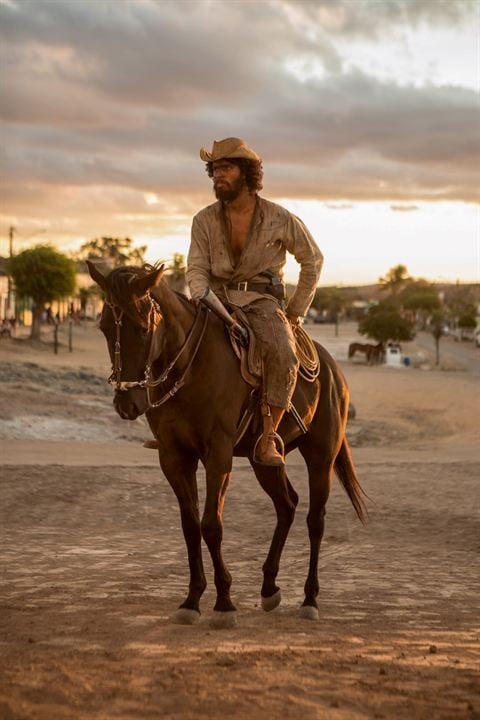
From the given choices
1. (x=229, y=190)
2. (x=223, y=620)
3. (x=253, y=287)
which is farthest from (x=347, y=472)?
(x=229, y=190)

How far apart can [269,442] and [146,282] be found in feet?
Answer: 5.38

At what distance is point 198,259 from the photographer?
7105mm

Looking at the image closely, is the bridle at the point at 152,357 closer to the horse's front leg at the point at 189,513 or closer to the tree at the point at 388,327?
the horse's front leg at the point at 189,513

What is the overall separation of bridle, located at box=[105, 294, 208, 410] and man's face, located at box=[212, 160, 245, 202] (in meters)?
0.91

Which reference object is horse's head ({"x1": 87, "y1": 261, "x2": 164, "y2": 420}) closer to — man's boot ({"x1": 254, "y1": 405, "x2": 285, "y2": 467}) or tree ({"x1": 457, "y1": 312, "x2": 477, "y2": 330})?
man's boot ({"x1": 254, "y1": 405, "x2": 285, "y2": 467})

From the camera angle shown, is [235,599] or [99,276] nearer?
[99,276]

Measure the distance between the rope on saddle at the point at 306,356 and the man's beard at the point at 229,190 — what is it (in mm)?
1151

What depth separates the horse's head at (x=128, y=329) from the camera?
5957 mm

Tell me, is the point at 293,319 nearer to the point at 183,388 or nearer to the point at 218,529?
the point at 183,388

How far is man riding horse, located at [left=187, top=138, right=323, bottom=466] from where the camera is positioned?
696 cm

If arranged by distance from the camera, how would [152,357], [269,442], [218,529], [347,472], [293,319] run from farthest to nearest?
[347,472]
[293,319]
[269,442]
[218,529]
[152,357]

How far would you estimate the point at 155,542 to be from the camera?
10.9m

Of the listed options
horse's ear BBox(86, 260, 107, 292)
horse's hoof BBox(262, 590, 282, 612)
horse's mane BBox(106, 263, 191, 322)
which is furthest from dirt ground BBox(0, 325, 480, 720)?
horse's ear BBox(86, 260, 107, 292)

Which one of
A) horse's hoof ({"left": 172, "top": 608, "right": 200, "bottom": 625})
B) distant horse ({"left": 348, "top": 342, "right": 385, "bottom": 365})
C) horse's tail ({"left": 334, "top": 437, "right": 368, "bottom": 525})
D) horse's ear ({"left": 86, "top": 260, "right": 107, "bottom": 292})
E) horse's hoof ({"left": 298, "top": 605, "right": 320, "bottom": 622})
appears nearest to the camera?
horse's ear ({"left": 86, "top": 260, "right": 107, "bottom": 292})
